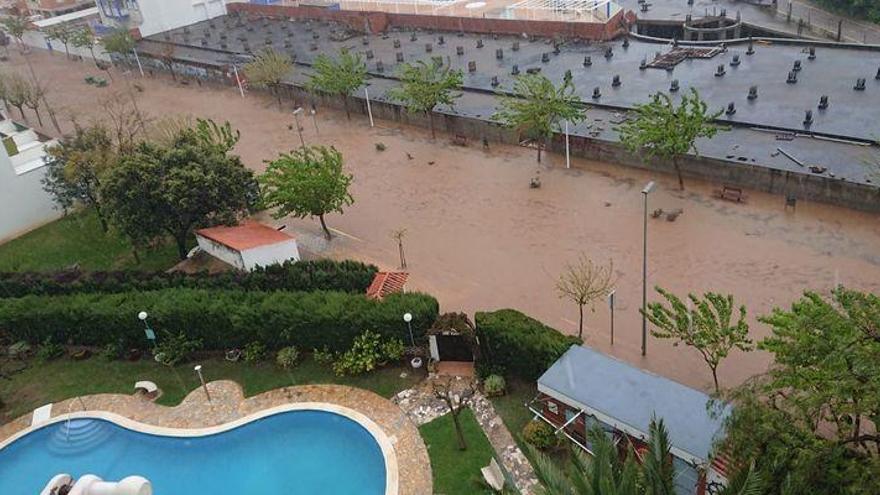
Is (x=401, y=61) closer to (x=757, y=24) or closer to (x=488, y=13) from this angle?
(x=488, y=13)

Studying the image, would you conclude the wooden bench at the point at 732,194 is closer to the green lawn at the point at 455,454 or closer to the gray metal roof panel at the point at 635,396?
the gray metal roof panel at the point at 635,396

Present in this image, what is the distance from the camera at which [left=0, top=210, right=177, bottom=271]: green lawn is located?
30953 mm

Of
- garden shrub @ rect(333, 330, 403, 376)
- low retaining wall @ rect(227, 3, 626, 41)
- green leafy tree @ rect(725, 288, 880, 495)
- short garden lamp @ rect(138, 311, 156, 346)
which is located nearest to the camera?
green leafy tree @ rect(725, 288, 880, 495)

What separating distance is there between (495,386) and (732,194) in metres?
15.2

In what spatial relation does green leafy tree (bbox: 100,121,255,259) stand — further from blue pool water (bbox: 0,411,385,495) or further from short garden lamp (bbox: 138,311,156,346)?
blue pool water (bbox: 0,411,385,495)

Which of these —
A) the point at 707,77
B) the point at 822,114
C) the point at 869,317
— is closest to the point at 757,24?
the point at 707,77

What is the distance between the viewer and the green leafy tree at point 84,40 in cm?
6844

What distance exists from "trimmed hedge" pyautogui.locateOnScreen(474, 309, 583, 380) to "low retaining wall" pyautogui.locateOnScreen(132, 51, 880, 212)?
14161 mm

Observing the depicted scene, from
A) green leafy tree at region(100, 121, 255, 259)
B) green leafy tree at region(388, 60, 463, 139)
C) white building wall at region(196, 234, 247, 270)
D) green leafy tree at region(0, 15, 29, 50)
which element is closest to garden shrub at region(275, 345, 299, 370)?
white building wall at region(196, 234, 247, 270)

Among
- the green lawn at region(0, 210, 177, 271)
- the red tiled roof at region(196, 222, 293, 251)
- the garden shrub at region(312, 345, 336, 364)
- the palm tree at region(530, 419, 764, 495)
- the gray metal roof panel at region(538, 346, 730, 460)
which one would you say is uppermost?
the palm tree at region(530, 419, 764, 495)

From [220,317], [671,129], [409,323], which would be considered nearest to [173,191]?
[220,317]

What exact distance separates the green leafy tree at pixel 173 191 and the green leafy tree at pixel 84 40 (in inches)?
1929

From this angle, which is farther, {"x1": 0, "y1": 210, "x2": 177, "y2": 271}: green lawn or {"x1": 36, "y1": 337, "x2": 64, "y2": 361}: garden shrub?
{"x1": 0, "y1": 210, "x2": 177, "y2": 271}: green lawn

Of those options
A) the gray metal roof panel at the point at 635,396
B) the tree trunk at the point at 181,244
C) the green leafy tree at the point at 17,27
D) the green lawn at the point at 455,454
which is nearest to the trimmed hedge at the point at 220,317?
the green lawn at the point at 455,454
